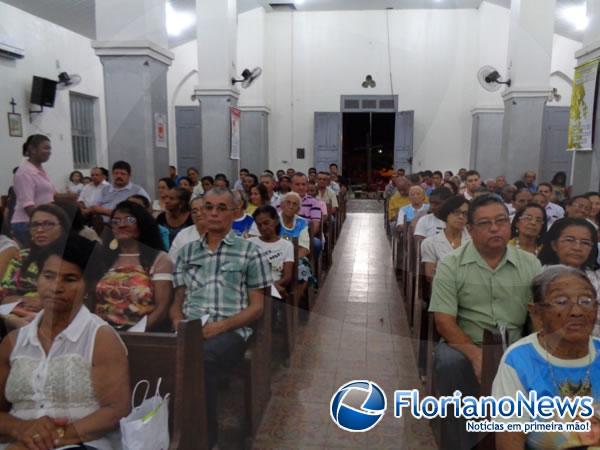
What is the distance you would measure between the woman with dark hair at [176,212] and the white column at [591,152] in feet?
10.4

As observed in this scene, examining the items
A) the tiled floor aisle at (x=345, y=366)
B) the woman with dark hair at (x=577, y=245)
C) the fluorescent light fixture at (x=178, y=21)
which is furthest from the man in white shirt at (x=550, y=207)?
the fluorescent light fixture at (x=178, y=21)

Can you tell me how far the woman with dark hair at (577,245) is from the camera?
2.05 m

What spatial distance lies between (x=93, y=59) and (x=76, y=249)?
8.17 m

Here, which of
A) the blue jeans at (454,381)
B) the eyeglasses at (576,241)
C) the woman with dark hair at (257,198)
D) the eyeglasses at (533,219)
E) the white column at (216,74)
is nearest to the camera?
the blue jeans at (454,381)

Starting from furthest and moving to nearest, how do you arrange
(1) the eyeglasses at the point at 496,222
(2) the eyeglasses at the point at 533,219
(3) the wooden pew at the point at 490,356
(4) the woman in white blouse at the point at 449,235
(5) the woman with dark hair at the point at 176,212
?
(5) the woman with dark hair at the point at 176,212
(4) the woman in white blouse at the point at 449,235
(2) the eyeglasses at the point at 533,219
(1) the eyeglasses at the point at 496,222
(3) the wooden pew at the point at 490,356

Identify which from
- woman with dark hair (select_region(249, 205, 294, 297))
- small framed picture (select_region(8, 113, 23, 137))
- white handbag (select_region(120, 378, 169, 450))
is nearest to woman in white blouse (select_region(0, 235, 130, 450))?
white handbag (select_region(120, 378, 169, 450))

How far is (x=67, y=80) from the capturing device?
301 inches

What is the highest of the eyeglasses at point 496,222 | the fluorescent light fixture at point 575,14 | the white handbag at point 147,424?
the fluorescent light fixture at point 575,14

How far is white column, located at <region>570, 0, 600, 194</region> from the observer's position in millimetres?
3932

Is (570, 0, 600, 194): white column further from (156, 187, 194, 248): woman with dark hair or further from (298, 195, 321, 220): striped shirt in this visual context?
(156, 187, 194, 248): woman with dark hair

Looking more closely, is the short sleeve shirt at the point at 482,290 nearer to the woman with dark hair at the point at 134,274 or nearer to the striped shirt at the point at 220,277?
the striped shirt at the point at 220,277

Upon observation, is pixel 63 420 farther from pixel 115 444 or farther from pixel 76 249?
pixel 76 249

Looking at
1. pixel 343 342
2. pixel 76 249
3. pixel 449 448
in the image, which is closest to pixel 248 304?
pixel 76 249

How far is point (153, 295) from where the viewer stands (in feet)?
7.12
